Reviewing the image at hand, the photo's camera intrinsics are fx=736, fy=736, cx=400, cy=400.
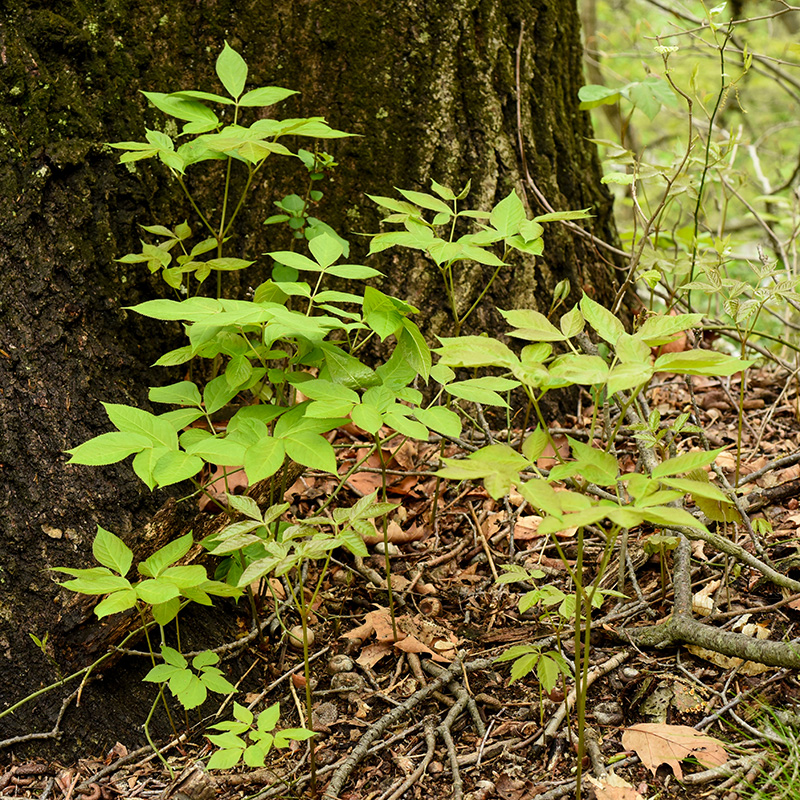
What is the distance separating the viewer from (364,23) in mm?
2285

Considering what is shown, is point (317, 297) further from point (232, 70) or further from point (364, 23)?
point (364, 23)

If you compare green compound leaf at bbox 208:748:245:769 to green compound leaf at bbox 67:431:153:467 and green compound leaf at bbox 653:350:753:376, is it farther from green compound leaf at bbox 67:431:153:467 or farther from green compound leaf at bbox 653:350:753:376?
green compound leaf at bbox 653:350:753:376

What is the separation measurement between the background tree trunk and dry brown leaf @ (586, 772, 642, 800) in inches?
38.8

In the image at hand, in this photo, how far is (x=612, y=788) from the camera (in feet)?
4.64

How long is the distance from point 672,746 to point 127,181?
1.88 meters

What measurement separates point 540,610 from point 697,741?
544mm

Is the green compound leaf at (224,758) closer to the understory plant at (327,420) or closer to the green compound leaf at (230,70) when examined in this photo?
the understory plant at (327,420)

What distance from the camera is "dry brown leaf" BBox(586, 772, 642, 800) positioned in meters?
1.39

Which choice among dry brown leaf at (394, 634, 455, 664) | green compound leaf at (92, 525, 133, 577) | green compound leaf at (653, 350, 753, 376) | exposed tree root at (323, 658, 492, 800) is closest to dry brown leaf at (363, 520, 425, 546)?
dry brown leaf at (394, 634, 455, 664)

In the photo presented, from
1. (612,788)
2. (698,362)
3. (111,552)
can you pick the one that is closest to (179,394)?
(111,552)

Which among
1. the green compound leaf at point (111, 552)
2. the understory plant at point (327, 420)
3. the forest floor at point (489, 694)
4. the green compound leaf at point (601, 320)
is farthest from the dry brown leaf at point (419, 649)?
the green compound leaf at point (601, 320)

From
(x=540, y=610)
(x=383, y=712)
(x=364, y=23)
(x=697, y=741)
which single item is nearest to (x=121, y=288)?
(x=364, y=23)

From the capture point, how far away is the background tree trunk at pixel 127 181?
178 centimetres

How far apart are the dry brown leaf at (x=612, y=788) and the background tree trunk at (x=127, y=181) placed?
3.23ft
